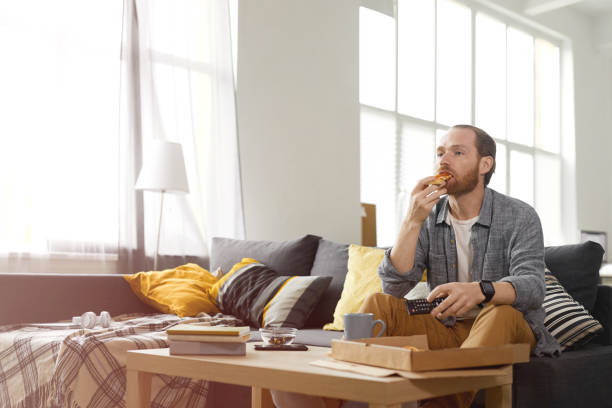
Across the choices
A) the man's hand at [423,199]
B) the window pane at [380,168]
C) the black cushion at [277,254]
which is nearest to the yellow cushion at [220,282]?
the black cushion at [277,254]

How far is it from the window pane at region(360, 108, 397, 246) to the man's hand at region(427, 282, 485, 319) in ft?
12.6

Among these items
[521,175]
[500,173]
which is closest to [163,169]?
[500,173]

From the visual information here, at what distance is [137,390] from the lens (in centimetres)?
162

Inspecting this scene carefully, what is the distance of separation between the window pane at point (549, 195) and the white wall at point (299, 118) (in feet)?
10.6

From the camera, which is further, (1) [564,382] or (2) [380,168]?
(2) [380,168]

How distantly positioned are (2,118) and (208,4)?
1.55 metres

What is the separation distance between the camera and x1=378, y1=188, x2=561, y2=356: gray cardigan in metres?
1.83

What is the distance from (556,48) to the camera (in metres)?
7.81

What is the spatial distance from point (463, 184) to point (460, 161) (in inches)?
3.1

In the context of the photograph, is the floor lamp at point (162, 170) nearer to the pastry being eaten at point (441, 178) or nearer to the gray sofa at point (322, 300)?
the gray sofa at point (322, 300)

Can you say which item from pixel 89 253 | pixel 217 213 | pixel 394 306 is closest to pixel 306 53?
pixel 217 213

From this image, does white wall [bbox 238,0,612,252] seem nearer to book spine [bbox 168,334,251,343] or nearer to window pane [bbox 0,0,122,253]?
window pane [bbox 0,0,122,253]

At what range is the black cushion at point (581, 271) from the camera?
220 centimetres

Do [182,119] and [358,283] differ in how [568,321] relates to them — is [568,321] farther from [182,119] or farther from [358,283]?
[182,119]
